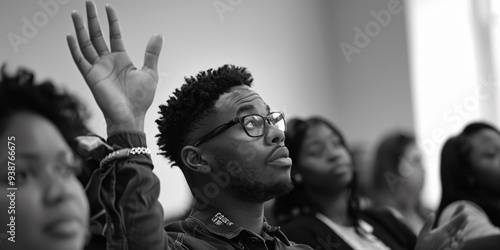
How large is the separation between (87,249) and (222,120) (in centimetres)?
47

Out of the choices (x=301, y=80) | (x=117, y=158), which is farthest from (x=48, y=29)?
(x=301, y=80)

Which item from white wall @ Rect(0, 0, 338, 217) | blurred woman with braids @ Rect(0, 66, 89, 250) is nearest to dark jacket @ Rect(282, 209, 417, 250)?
white wall @ Rect(0, 0, 338, 217)

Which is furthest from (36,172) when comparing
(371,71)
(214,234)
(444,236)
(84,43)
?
(371,71)

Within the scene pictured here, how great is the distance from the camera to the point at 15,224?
0.89 m

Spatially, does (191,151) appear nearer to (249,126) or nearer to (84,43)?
(249,126)

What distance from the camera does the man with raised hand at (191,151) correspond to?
1234mm

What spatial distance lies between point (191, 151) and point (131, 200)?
14.7 inches

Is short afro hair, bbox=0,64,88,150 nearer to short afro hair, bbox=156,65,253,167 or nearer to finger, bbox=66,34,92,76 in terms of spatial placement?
finger, bbox=66,34,92,76

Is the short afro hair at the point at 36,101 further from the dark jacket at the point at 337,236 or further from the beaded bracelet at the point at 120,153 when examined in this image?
the dark jacket at the point at 337,236

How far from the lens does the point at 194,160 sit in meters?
1.57

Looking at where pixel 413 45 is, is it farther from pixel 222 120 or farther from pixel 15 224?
pixel 15 224

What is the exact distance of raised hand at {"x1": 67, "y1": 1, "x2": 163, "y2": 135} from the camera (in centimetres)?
124

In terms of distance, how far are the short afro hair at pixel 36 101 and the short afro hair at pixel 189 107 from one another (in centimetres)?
61

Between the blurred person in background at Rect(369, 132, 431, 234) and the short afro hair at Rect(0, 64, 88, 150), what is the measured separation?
8.19ft
